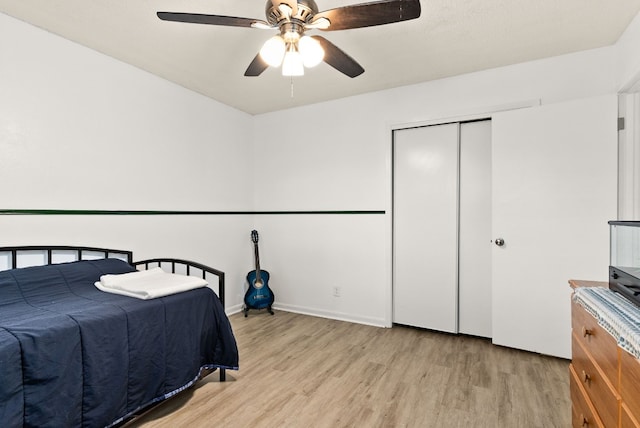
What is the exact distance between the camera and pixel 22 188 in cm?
206

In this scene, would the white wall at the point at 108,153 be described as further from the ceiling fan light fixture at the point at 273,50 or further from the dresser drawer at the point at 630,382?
the dresser drawer at the point at 630,382

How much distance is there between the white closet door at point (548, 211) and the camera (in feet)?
7.57

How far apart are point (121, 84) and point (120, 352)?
2.10 m

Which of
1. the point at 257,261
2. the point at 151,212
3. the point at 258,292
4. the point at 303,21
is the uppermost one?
the point at 303,21

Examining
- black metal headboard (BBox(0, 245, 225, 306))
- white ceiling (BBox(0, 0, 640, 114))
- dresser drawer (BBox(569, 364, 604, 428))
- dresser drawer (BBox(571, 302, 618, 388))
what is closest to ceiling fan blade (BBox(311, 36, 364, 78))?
white ceiling (BBox(0, 0, 640, 114))

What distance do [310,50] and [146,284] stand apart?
5.22ft

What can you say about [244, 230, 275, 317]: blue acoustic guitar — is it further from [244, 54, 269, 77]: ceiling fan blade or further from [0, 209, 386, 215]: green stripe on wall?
[244, 54, 269, 77]: ceiling fan blade

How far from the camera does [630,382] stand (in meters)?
0.96

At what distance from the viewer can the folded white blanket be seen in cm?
179

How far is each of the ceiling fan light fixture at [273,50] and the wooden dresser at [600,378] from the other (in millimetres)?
1836

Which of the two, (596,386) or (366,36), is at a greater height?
(366,36)

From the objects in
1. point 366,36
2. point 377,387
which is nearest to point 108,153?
point 366,36

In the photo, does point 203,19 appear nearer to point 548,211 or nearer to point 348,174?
point 348,174

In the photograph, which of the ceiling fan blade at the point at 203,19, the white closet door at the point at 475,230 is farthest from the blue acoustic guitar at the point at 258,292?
the ceiling fan blade at the point at 203,19
